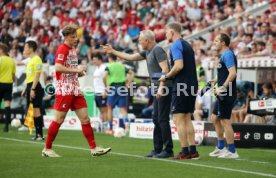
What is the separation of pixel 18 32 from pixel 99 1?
3.51 metres

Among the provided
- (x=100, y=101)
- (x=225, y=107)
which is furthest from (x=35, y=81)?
(x=100, y=101)

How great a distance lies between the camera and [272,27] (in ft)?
80.0

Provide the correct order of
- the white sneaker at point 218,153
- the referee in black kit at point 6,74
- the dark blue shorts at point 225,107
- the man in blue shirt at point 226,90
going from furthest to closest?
1. the referee in black kit at point 6,74
2. the white sneaker at point 218,153
3. the dark blue shorts at point 225,107
4. the man in blue shirt at point 226,90

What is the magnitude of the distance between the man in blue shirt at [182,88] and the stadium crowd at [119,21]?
9.30m

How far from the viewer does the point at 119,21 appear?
107ft

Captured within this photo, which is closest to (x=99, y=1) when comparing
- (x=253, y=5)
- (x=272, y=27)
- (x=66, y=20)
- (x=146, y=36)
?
(x=66, y=20)

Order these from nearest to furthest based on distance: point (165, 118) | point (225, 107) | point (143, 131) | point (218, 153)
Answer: point (165, 118) < point (225, 107) < point (218, 153) < point (143, 131)

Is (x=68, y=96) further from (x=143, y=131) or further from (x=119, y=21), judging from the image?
(x=119, y=21)

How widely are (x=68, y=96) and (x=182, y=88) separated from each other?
1.86m

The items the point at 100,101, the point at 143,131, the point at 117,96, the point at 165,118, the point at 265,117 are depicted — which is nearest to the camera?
the point at 165,118

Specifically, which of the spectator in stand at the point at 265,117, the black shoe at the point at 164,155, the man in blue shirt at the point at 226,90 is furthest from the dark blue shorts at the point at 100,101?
the black shoe at the point at 164,155

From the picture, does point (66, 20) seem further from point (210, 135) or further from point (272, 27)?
point (210, 135)

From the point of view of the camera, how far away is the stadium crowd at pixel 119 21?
26.1m

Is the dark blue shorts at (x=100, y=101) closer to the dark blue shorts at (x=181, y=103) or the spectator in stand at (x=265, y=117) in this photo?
the spectator in stand at (x=265, y=117)
